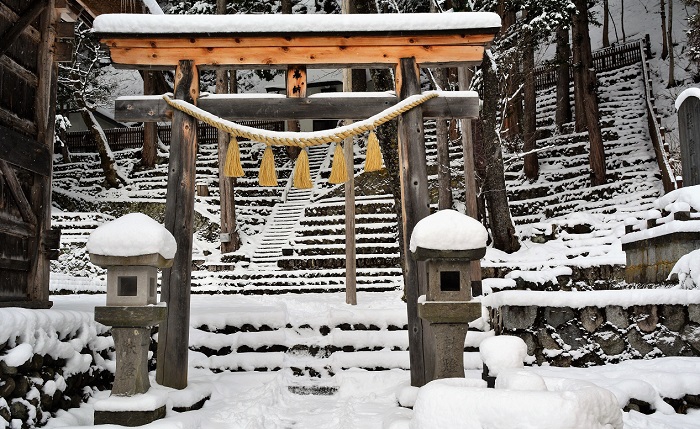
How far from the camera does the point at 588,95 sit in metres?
19.2

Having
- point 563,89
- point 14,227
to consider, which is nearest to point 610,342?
point 14,227

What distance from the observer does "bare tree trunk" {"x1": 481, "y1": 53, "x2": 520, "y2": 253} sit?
15.3m

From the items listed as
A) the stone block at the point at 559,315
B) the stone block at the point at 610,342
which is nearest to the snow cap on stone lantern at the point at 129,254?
the stone block at the point at 559,315

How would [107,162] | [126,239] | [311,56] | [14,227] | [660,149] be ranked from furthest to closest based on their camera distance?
[107,162] → [660,149] → [311,56] → [14,227] → [126,239]

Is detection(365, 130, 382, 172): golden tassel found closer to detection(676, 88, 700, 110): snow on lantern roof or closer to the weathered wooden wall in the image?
the weathered wooden wall

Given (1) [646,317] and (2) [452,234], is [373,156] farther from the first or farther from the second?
(1) [646,317]

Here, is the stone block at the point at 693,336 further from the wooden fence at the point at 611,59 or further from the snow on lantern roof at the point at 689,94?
the wooden fence at the point at 611,59

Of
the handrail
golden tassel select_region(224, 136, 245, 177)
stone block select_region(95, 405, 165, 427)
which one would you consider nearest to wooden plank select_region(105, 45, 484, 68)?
golden tassel select_region(224, 136, 245, 177)

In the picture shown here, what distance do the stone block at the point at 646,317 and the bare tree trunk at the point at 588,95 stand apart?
12.2m

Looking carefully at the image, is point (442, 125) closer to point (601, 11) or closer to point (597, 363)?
point (597, 363)

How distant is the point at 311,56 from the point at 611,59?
78.9 ft

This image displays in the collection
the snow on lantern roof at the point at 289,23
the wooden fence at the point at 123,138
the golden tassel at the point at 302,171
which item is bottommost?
the golden tassel at the point at 302,171

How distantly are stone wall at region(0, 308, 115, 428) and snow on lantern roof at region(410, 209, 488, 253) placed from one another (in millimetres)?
3811

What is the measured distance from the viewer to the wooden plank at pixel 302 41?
7137mm
